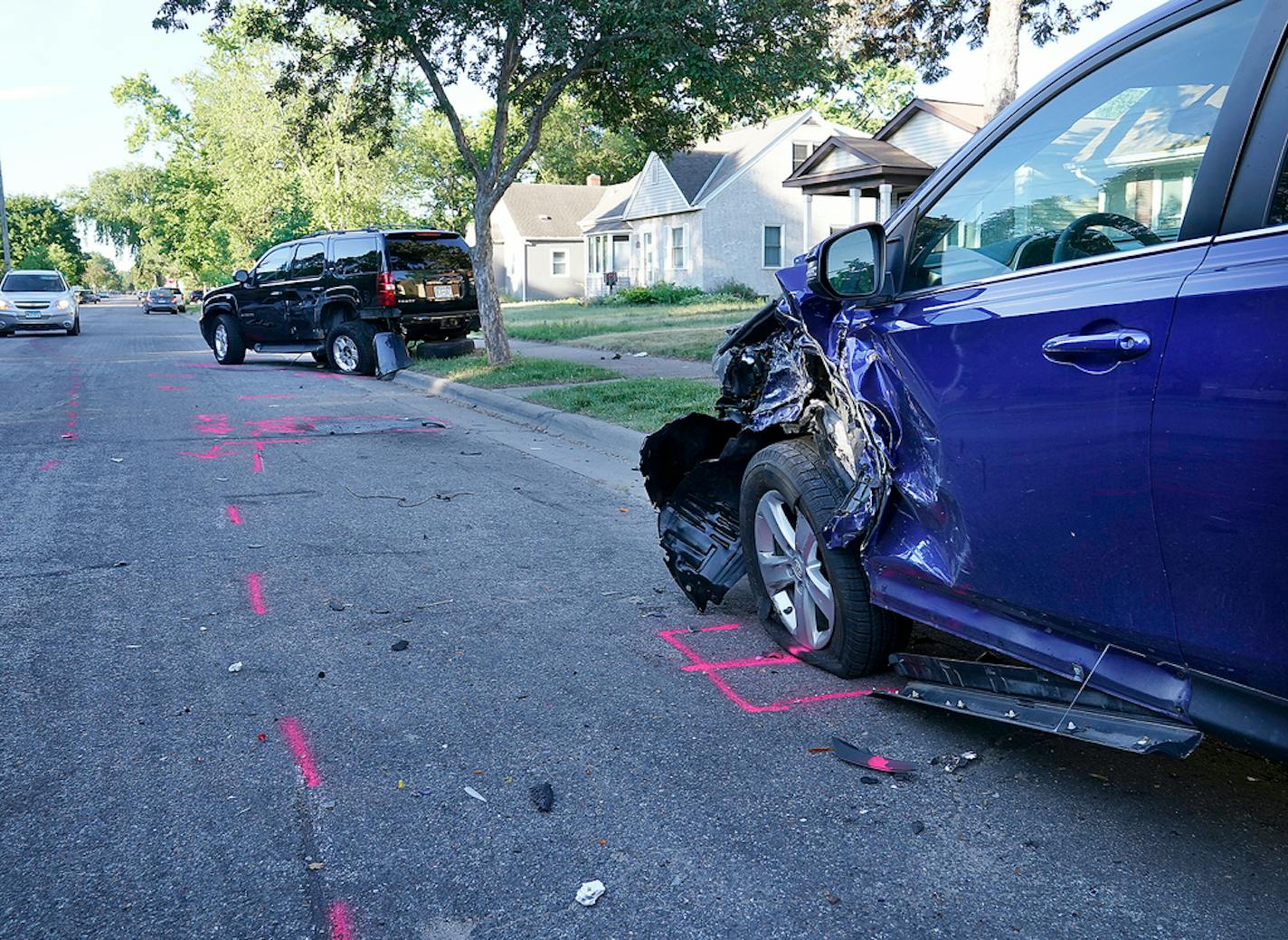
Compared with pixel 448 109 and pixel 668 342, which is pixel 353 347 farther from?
pixel 668 342

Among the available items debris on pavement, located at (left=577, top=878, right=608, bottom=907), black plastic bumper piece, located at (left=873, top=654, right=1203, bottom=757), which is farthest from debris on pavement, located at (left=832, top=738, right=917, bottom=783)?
debris on pavement, located at (left=577, top=878, right=608, bottom=907)

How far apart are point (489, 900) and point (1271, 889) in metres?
1.87

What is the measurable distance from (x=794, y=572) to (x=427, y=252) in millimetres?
13446

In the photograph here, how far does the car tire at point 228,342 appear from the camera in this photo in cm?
1878

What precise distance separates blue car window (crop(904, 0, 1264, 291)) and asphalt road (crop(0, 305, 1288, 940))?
60.8 inches

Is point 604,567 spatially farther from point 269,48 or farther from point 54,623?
point 269,48

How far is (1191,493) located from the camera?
2.46 meters

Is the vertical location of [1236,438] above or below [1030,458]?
above

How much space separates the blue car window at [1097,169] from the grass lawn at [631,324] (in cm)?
1270

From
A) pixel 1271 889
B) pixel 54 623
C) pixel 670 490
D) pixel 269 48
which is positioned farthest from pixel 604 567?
pixel 269 48

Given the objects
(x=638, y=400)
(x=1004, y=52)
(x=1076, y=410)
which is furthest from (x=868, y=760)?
(x=1004, y=52)

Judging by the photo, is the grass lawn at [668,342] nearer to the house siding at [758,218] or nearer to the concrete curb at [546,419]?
the concrete curb at [546,419]

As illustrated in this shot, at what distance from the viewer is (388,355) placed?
53.9 feet

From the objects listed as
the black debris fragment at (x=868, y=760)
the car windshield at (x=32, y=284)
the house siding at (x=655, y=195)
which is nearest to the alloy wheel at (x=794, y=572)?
the black debris fragment at (x=868, y=760)
